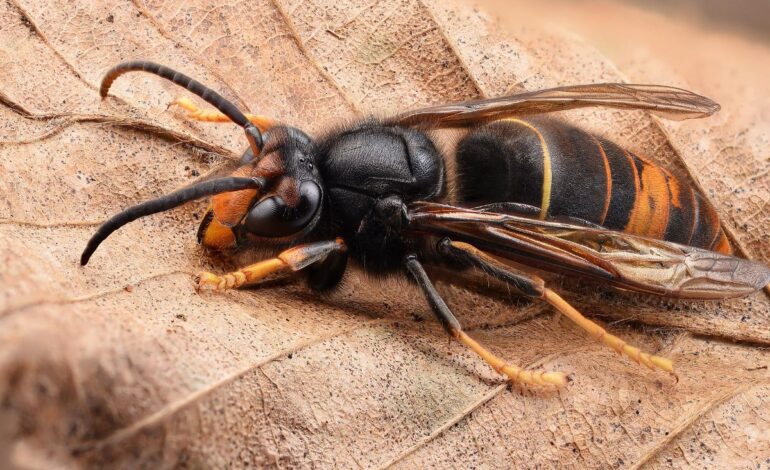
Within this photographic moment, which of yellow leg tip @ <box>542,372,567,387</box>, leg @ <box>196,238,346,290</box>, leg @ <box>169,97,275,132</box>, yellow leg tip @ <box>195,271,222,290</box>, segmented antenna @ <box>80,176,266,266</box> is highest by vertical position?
leg @ <box>169,97,275,132</box>

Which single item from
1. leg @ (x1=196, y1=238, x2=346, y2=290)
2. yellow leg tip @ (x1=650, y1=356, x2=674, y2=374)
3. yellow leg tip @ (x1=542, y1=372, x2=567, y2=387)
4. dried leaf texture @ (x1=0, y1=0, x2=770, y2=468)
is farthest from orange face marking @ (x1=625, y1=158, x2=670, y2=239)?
leg @ (x1=196, y1=238, x2=346, y2=290)

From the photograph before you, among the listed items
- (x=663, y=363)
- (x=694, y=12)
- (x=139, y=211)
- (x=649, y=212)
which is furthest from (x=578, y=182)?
(x=694, y=12)

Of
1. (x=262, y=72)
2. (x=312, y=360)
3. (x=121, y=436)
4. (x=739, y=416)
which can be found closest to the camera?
(x=121, y=436)

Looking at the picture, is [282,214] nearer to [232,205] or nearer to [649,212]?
[232,205]

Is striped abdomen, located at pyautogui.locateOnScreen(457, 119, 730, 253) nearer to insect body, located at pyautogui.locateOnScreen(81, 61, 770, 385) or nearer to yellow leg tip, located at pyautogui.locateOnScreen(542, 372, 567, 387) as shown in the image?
insect body, located at pyautogui.locateOnScreen(81, 61, 770, 385)

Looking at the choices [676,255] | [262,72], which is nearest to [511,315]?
[676,255]

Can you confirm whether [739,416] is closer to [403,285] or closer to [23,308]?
[403,285]
